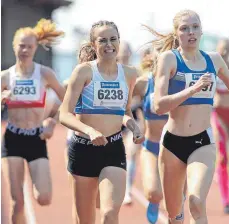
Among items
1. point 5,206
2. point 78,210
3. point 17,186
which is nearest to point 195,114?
point 78,210

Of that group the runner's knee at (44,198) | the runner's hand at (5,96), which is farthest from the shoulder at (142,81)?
the runner's knee at (44,198)

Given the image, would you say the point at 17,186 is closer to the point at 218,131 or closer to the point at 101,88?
the point at 101,88

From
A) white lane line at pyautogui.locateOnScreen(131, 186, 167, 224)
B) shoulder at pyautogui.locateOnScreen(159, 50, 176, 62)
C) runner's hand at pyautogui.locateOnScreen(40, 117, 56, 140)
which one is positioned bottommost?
white lane line at pyautogui.locateOnScreen(131, 186, 167, 224)

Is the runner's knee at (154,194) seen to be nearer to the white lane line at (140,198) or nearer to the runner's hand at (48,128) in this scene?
the runner's hand at (48,128)

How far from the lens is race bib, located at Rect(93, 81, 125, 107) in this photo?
5.88 metres

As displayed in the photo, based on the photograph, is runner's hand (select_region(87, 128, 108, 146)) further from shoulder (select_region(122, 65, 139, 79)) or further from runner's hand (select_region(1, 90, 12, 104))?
runner's hand (select_region(1, 90, 12, 104))

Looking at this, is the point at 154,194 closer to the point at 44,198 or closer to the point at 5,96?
the point at 44,198

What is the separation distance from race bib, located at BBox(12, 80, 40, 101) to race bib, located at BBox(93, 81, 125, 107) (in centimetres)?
171

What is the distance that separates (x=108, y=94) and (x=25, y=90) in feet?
5.77

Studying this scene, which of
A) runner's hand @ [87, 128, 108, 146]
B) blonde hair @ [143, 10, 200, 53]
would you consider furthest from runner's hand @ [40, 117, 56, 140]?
runner's hand @ [87, 128, 108, 146]

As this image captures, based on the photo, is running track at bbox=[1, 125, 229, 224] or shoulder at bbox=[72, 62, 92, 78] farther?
running track at bbox=[1, 125, 229, 224]

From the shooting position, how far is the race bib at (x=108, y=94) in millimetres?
5875

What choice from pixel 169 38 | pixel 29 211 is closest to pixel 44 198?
pixel 169 38

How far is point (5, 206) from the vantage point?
10625mm
